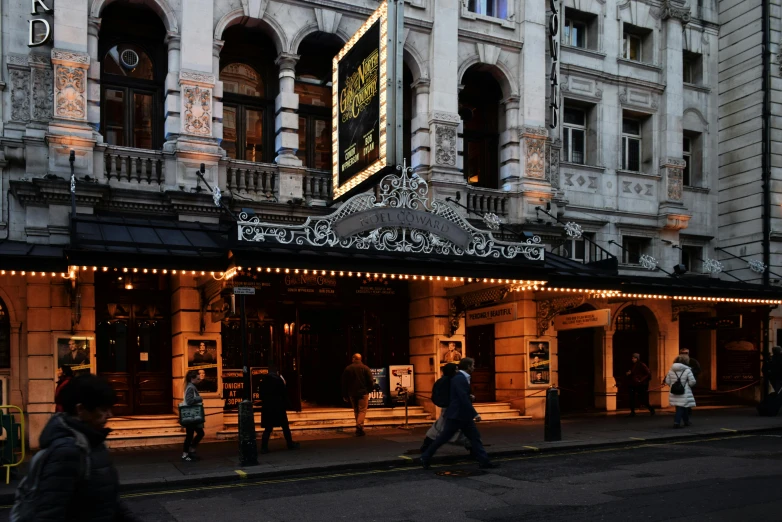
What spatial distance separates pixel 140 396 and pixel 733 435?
13290 millimetres

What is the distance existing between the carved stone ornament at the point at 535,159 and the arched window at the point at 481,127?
109cm

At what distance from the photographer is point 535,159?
70.7 ft

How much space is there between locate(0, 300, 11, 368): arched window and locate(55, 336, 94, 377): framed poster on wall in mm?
1183

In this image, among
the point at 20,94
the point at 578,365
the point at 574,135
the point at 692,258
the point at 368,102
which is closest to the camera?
the point at 20,94

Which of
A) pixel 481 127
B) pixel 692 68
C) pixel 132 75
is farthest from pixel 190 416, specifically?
pixel 692 68

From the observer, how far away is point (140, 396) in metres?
17.7

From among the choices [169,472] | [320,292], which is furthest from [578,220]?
[169,472]

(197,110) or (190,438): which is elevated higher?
(197,110)

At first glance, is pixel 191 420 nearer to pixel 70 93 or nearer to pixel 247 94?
pixel 70 93

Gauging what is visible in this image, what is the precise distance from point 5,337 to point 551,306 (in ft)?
42.7

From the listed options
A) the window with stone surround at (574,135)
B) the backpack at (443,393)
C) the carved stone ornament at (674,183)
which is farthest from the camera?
the carved stone ornament at (674,183)

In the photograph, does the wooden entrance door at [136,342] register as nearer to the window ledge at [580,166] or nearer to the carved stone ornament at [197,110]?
the carved stone ornament at [197,110]

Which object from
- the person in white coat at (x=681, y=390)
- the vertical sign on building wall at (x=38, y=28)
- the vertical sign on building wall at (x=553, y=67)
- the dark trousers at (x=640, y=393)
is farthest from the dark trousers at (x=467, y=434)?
the vertical sign on building wall at (x=553, y=67)

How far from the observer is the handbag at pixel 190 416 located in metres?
13.5
